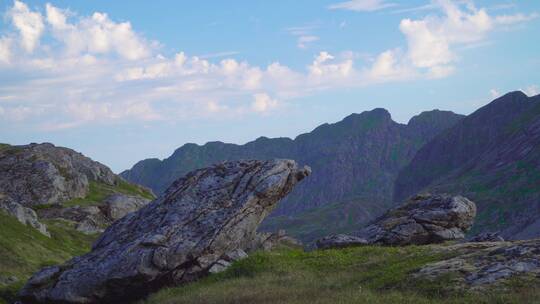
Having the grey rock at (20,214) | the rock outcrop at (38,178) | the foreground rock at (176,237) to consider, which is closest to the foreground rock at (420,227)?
the foreground rock at (176,237)

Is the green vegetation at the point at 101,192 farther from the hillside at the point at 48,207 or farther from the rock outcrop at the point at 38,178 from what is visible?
the rock outcrop at the point at 38,178

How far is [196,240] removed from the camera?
32000 millimetres

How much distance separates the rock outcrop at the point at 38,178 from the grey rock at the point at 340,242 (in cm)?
6809

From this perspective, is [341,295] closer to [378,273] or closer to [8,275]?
[378,273]

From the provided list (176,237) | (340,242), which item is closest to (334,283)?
(176,237)

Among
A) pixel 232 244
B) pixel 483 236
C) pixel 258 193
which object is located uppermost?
pixel 258 193

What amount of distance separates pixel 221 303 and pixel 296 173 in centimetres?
1495

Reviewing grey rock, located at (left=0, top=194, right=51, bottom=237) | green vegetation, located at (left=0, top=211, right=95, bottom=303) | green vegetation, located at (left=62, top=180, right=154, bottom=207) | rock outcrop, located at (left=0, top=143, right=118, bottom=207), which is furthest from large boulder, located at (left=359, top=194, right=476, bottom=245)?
rock outcrop, located at (left=0, top=143, right=118, bottom=207)

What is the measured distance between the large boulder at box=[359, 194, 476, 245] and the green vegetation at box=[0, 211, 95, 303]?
83.8ft

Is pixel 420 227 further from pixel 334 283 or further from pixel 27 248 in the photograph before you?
pixel 27 248

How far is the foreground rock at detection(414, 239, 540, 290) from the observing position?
2083cm

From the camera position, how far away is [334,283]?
2516cm

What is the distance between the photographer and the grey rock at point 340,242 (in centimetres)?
3850

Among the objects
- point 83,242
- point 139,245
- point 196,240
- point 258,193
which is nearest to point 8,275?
point 139,245
